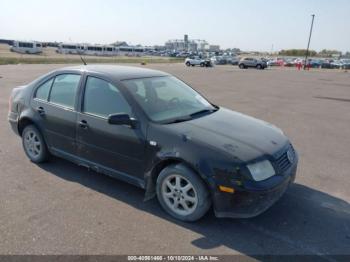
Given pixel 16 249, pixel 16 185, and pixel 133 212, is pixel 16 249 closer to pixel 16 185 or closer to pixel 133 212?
pixel 133 212

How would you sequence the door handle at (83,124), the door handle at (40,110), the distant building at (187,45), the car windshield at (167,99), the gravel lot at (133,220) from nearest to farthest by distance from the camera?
the gravel lot at (133,220)
the car windshield at (167,99)
the door handle at (83,124)
the door handle at (40,110)
the distant building at (187,45)

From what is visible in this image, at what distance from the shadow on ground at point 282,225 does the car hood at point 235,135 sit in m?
0.80

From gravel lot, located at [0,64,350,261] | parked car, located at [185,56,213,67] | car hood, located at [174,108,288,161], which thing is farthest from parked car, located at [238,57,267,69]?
car hood, located at [174,108,288,161]

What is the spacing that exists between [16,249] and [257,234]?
7.64 ft

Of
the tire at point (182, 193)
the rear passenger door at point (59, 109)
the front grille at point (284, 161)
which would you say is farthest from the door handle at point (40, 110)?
the front grille at point (284, 161)

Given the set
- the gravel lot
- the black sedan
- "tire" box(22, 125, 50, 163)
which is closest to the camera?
the gravel lot

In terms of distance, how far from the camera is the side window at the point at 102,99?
375 cm

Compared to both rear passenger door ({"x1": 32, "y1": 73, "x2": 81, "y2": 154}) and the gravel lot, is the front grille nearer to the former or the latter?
the gravel lot

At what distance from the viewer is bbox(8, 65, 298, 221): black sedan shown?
10.1ft

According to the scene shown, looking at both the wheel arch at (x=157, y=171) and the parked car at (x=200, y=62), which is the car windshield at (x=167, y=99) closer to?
the wheel arch at (x=157, y=171)

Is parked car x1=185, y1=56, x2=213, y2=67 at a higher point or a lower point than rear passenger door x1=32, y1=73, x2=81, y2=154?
lower

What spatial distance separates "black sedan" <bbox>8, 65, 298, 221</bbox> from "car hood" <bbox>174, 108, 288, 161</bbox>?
0.01m

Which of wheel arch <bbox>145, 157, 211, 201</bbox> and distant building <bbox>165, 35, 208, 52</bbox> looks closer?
wheel arch <bbox>145, 157, 211, 201</bbox>

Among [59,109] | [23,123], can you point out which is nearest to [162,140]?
[59,109]
